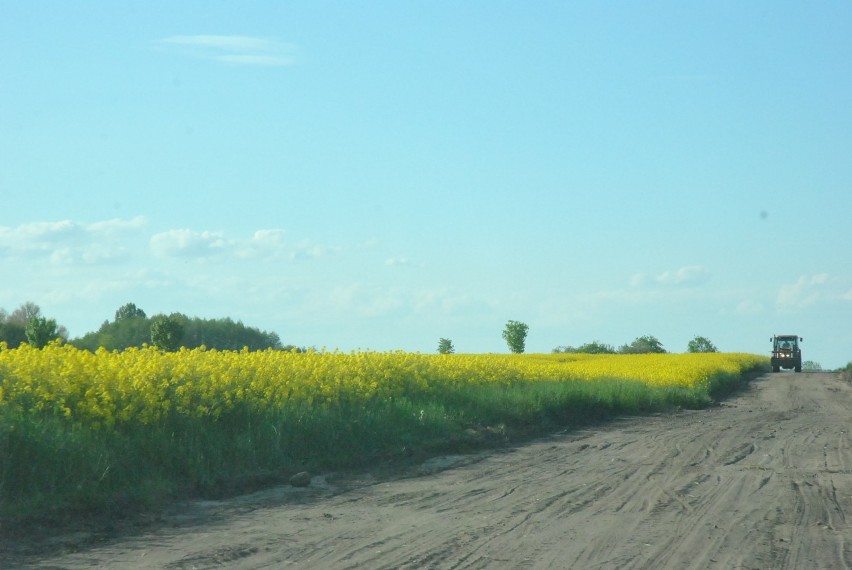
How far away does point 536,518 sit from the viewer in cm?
978

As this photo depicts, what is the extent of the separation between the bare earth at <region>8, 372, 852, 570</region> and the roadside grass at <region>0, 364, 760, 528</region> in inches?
27.8

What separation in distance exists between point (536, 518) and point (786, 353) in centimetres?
5720

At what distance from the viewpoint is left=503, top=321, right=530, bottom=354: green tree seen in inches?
3442

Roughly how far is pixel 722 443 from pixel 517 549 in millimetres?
10693

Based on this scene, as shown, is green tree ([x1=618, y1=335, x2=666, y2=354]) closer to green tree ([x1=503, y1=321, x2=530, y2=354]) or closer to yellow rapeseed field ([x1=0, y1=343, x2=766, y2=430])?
green tree ([x1=503, y1=321, x2=530, y2=354])

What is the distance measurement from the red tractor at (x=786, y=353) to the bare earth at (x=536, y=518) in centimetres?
4803

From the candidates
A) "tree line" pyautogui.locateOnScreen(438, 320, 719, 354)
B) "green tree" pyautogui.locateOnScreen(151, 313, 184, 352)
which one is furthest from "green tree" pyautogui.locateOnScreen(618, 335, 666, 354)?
"green tree" pyautogui.locateOnScreen(151, 313, 184, 352)

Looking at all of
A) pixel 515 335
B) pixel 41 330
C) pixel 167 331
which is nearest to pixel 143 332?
pixel 167 331

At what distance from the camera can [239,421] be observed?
14.2 m

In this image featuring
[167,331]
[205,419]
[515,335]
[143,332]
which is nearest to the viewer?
[205,419]

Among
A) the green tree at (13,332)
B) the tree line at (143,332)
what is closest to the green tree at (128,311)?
the tree line at (143,332)

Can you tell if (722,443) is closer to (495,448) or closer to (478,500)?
(495,448)

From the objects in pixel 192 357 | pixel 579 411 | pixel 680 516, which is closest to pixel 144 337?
pixel 579 411

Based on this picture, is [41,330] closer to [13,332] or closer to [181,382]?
[13,332]
